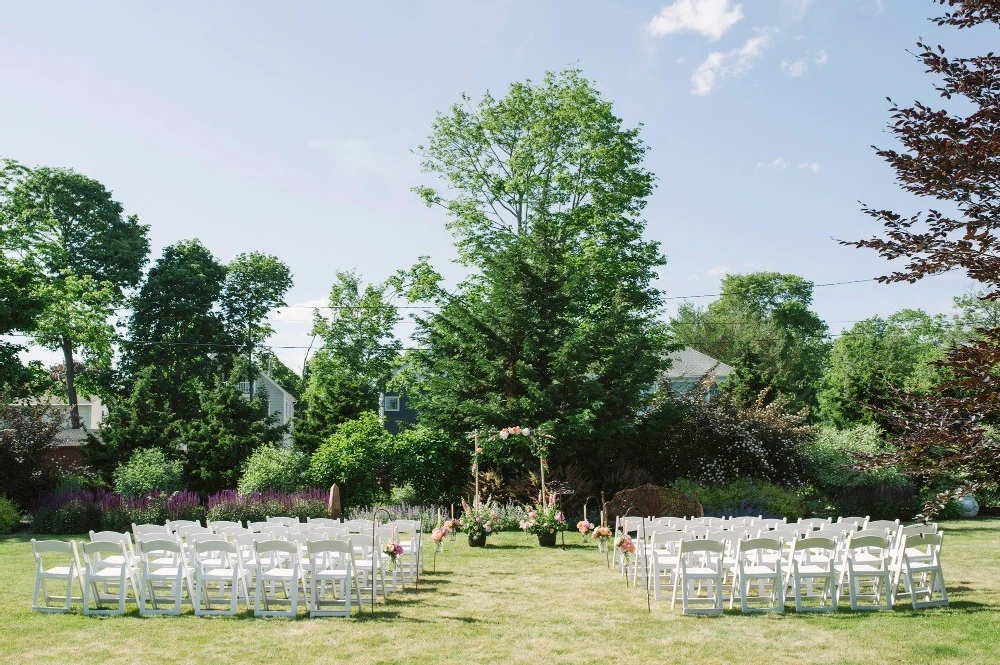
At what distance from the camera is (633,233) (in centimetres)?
2956

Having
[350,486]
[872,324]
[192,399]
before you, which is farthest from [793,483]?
[872,324]

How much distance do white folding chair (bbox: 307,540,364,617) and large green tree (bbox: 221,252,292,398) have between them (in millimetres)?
34075

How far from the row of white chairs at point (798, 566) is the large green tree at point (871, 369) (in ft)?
17.9

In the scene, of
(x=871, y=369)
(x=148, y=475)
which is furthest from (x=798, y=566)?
(x=871, y=369)

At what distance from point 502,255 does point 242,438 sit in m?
9.51

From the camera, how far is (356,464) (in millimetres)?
23797

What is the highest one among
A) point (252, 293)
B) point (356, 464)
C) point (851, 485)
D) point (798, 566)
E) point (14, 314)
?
point (252, 293)

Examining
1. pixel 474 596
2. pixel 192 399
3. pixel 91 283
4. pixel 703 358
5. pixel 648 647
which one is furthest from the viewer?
pixel 703 358

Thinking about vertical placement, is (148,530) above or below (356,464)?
below

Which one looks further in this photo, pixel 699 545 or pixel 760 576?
pixel 760 576

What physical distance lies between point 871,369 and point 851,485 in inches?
299

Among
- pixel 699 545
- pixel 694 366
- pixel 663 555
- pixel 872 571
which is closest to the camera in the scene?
pixel 699 545

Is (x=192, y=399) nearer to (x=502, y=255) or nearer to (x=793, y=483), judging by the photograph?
(x=502, y=255)

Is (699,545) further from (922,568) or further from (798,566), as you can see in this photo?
(922,568)
